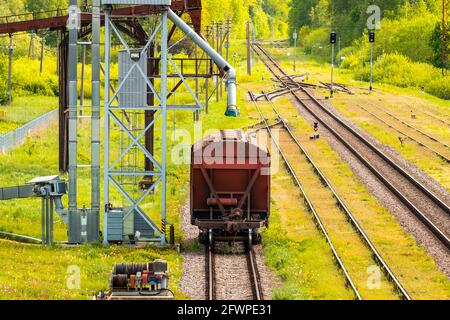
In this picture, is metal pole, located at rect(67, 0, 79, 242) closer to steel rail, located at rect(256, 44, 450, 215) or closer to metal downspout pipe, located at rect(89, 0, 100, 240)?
metal downspout pipe, located at rect(89, 0, 100, 240)

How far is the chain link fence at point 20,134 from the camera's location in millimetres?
52491

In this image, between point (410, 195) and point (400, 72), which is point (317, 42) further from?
point (410, 195)

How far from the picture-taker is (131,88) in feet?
102

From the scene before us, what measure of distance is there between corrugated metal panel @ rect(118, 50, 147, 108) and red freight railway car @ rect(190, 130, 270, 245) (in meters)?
2.54

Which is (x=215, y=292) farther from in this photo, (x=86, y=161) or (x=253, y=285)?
(x=86, y=161)

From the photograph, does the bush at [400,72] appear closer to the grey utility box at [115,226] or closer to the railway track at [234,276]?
the grey utility box at [115,226]

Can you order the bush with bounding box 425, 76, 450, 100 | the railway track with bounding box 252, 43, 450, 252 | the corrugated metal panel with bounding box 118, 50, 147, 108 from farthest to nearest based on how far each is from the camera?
the bush with bounding box 425, 76, 450, 100 < the railway track with bounding box 252, 43, 450, 252 < the corrugated metal panel with bounding box 118, 50, 147, 108

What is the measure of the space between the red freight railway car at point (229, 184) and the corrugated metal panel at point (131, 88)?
8.33 ft

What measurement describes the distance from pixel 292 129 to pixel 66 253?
30.8m

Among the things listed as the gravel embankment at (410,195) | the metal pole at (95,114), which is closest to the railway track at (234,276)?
the metal pole at (95,114)

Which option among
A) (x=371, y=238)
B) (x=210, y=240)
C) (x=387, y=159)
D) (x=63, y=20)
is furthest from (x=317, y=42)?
(x=210, y=240)

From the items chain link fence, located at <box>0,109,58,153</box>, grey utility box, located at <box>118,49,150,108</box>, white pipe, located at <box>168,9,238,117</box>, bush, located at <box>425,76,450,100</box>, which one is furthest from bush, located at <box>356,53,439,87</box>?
grey utility box, located at <box>118,49,150,108</box>

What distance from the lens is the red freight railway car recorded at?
29.3 m

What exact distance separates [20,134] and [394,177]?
74.9 feet
